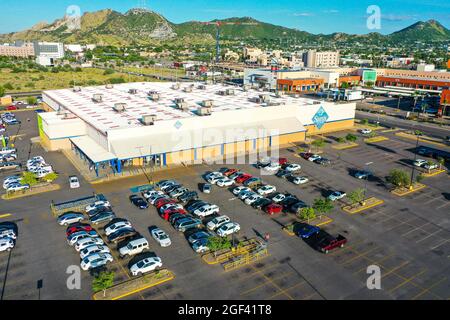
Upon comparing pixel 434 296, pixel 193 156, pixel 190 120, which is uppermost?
→ pixel 190 120

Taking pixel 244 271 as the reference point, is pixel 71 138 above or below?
above

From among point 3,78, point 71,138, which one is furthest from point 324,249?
point 3,78

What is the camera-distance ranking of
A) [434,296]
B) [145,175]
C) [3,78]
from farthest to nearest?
1. [3,78]
2. [145,175]
3. [434,296]

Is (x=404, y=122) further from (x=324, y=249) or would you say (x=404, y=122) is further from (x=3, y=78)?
(x=3, y=78)

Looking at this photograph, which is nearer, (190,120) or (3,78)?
(190,120)

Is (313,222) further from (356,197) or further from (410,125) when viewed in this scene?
(410,125)

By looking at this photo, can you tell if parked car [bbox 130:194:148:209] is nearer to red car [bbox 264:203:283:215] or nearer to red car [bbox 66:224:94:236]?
red car [bbox 66:224:94:236]

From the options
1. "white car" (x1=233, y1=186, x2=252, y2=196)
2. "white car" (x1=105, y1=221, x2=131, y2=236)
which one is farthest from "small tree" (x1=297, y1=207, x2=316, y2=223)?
"white car" (x1=105, y1=221, x2=131, y2=236)
